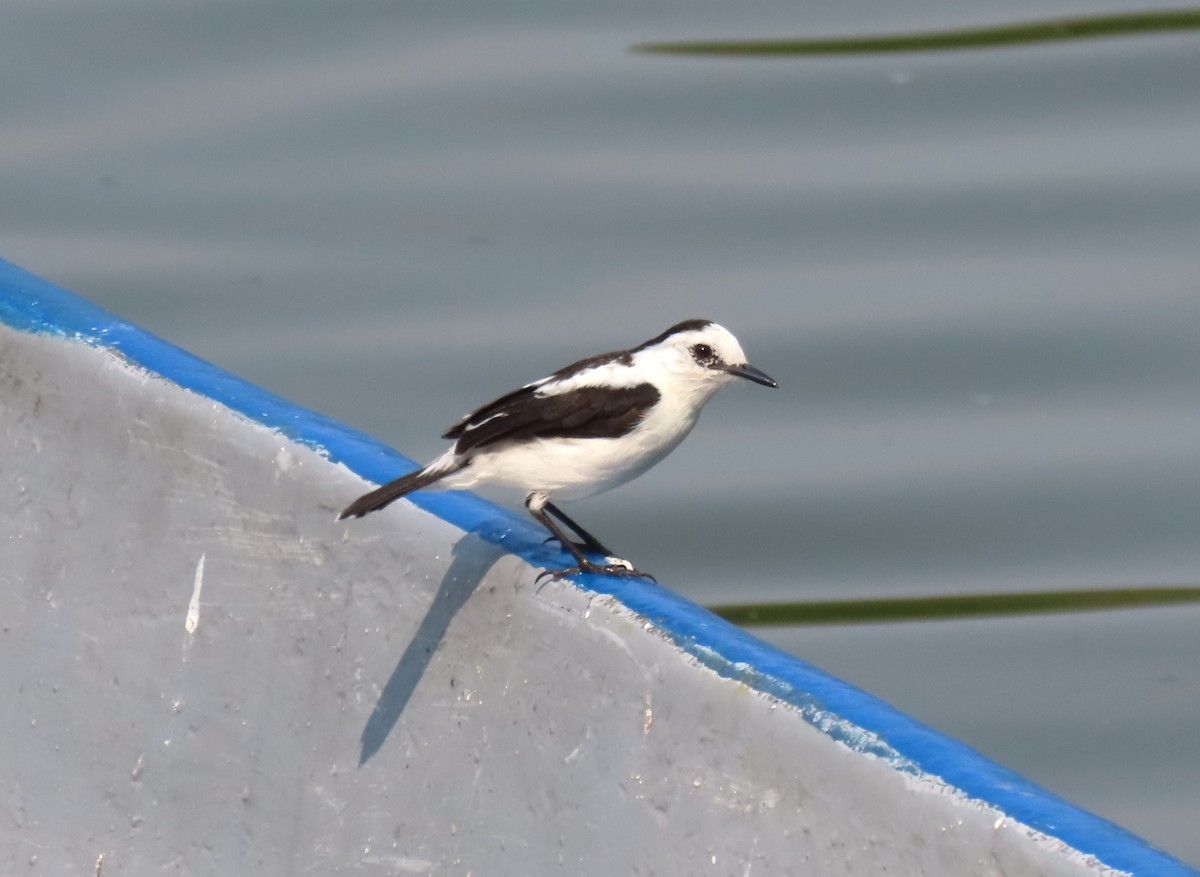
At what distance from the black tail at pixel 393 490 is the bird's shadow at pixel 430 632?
0.16 m

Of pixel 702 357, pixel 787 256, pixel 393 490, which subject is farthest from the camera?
pixel 787 256

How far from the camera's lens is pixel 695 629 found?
358cm

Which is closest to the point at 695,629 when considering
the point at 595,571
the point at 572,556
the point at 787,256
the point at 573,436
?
the point at 595,571

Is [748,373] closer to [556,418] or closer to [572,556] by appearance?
[556,418]

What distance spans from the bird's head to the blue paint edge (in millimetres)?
461

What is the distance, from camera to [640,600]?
3.71 metres

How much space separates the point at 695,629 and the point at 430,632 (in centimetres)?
60

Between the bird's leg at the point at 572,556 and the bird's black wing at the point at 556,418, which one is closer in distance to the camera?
the bird's leg at the point at 572,556

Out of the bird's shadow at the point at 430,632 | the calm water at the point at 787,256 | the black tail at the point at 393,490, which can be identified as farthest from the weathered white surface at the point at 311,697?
the calm water at the point at 787,256

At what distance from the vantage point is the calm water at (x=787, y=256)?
7.20 m

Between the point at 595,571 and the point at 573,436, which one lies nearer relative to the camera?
the point at 595,571

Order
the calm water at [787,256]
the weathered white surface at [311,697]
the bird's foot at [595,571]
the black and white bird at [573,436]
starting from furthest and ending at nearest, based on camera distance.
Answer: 1. the calm water at [787,256]
2. the black and white bird at [573,436]
3. the bird's foot at [595,571]
4. the weathered white surface at [311,697]

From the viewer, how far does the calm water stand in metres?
7.20

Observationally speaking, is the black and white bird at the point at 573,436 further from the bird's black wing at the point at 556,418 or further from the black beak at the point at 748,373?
the black beak at the point at 748,373
